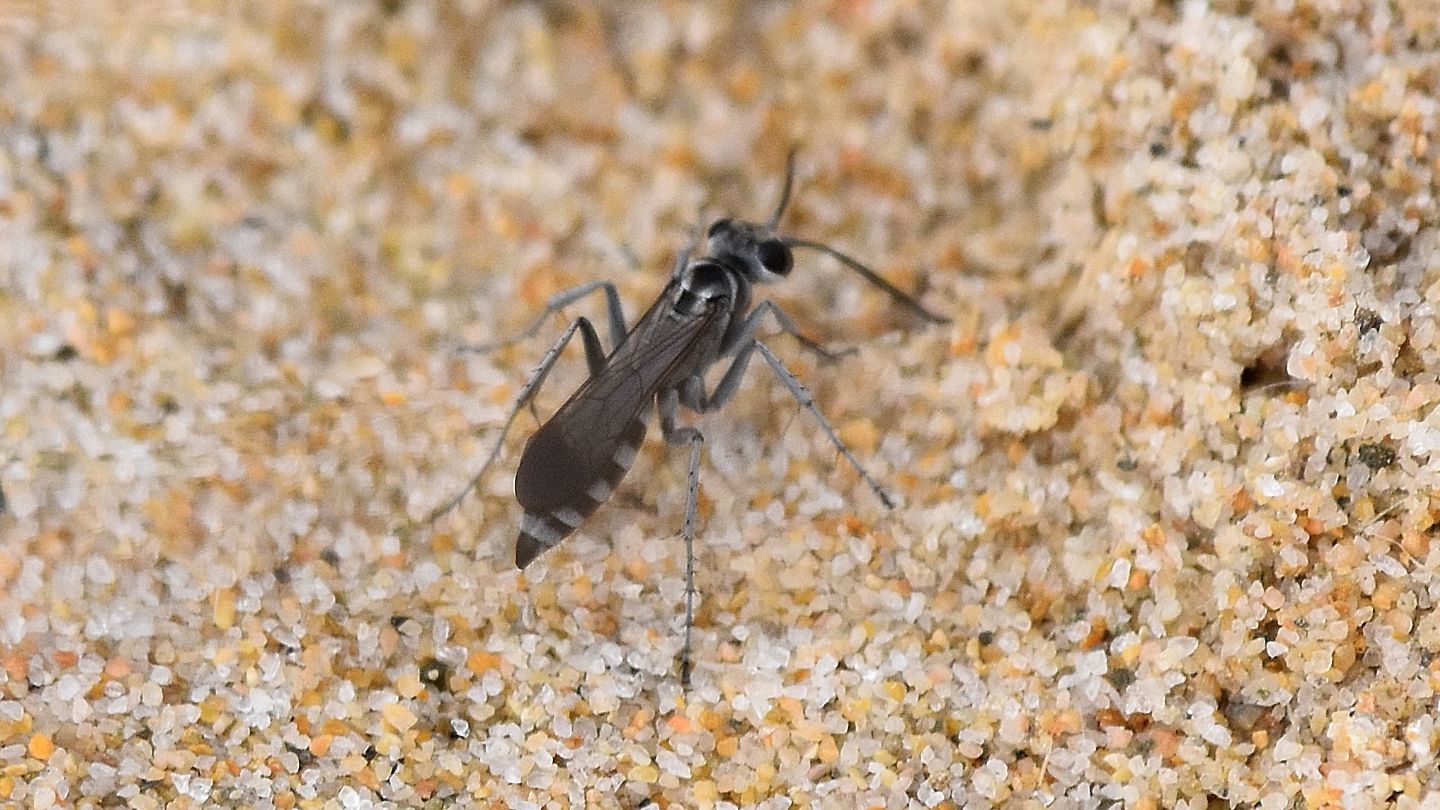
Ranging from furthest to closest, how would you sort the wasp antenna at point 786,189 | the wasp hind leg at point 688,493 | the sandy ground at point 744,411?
the wasp antenna at point 786,189 → the wasp hind leg at point 688,493 → the sandy ground at point 744,411

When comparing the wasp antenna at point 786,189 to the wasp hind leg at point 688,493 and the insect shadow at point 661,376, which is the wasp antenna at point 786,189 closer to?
the insect shadow at point 661,376

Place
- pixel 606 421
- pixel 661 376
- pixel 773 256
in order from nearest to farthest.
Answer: pixel 606 421
pixel 661 376
pixel 773 256

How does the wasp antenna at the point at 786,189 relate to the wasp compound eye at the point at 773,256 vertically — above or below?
above

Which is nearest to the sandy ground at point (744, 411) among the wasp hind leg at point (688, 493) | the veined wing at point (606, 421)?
the wasp hind leg at point (688, 493)

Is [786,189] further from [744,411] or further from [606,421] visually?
[606,421]

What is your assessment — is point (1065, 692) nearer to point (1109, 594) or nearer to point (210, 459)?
point (1109, 594)

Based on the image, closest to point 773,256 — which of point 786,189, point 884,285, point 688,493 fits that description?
point 884,285

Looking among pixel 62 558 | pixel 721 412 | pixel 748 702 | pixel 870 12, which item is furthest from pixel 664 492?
pixel 870 12
